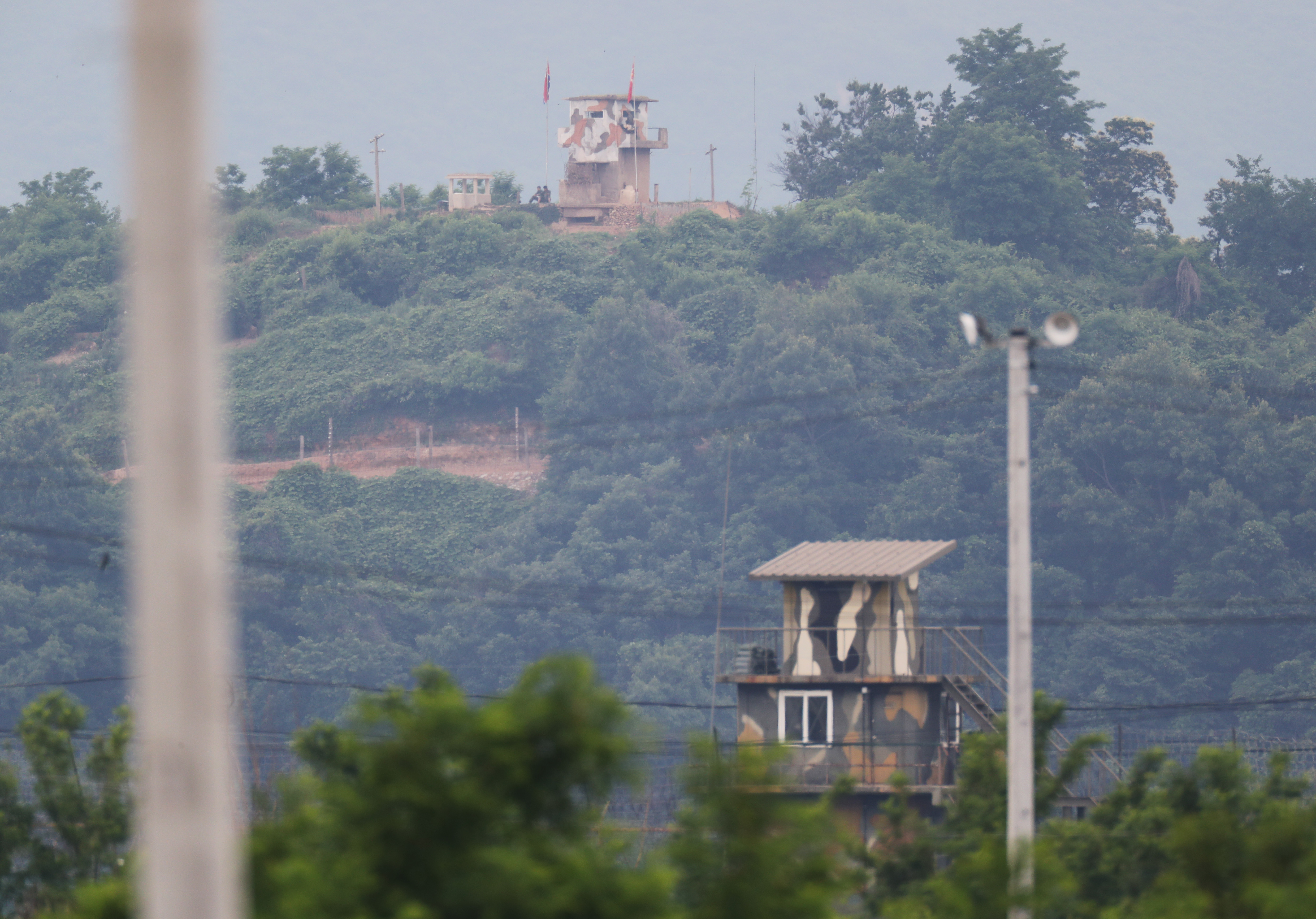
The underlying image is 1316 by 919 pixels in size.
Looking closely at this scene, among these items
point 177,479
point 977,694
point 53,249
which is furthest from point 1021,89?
point 177,479

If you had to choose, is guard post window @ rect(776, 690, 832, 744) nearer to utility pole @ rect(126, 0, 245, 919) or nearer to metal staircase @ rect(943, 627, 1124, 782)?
metal staircase @ rect(943, 627, 1124, 782)

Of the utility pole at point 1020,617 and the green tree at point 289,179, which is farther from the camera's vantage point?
the green tree at point 289,179

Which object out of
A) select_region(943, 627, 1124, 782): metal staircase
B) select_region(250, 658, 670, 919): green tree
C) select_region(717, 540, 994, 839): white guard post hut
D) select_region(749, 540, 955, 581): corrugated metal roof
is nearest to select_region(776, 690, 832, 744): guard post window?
select_region(717, 540, 994, 839): white guard post hut

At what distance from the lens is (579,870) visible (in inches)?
533

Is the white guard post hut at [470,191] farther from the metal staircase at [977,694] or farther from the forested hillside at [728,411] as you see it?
the metal staircase at [977,694]

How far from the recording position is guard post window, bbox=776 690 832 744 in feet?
140

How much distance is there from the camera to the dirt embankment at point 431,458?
353ft

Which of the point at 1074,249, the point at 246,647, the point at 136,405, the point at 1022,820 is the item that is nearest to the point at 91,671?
the point at 246,647

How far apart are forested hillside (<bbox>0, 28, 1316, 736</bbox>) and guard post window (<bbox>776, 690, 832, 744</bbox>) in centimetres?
4462

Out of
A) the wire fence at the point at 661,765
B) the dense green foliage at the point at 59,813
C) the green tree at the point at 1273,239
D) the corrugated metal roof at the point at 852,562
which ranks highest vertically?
the green tree at the point at 1273,239

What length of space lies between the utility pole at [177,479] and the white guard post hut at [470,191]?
124 meters

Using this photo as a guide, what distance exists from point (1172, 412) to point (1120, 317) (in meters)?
12.7

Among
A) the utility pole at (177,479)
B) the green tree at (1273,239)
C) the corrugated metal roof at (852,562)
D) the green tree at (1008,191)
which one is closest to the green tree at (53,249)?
the green tree at (1008,191)

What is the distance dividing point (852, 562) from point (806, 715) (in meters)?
3.87
